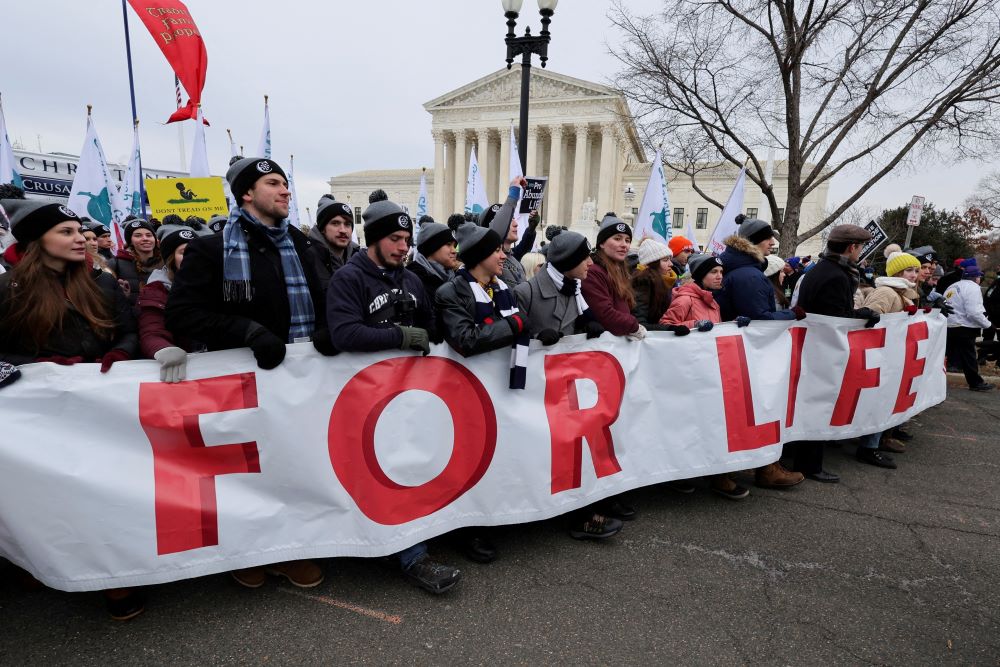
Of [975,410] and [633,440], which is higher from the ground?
[633,440]

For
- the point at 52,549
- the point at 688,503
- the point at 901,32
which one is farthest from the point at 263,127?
the point at 901,32

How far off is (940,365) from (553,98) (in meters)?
57.8

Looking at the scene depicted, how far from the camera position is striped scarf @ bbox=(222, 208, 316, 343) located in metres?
2.56

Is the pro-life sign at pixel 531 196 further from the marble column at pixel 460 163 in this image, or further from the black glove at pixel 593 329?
the marble column at pixel 460 163

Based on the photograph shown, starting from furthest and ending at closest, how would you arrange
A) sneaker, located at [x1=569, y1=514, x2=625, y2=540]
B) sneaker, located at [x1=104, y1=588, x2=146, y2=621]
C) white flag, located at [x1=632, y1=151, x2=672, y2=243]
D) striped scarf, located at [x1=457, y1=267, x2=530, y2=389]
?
white flag, located at [x1=632, y1=151, x2=672, y2=243] → sneaker, located at [x1=569, y1=514, x2=625, y2=540] → striped scarf, located at [x1=457, y1=267, x2=530, y2=389] → sneaker, located at [x1=104, y1=588, x2=146, y2=621]

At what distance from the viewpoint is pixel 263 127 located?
766 cm

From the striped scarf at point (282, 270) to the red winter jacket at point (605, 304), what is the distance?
170 cm

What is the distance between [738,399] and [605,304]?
1.19 m

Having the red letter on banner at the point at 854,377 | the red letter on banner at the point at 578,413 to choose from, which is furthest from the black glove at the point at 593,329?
the red letter on banner at the point at 854,377

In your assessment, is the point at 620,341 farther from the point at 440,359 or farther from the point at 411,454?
the point at 411,454

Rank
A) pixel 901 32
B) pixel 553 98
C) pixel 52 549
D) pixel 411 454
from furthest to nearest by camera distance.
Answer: pixel 553 98
pixel 901 32
pixel 411 454
pixel 52 549

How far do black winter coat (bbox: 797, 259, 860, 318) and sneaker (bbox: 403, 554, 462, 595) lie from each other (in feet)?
11.2

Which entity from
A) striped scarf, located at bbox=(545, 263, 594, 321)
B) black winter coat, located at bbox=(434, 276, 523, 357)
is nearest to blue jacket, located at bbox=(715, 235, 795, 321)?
striped scarf, located at bbox=(545, 263, 594, 321)

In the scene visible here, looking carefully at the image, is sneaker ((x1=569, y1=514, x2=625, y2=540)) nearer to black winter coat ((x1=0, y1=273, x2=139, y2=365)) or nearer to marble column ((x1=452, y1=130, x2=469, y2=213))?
black winter coat ((x1=0, y1=273, x2=139, y2=365))
